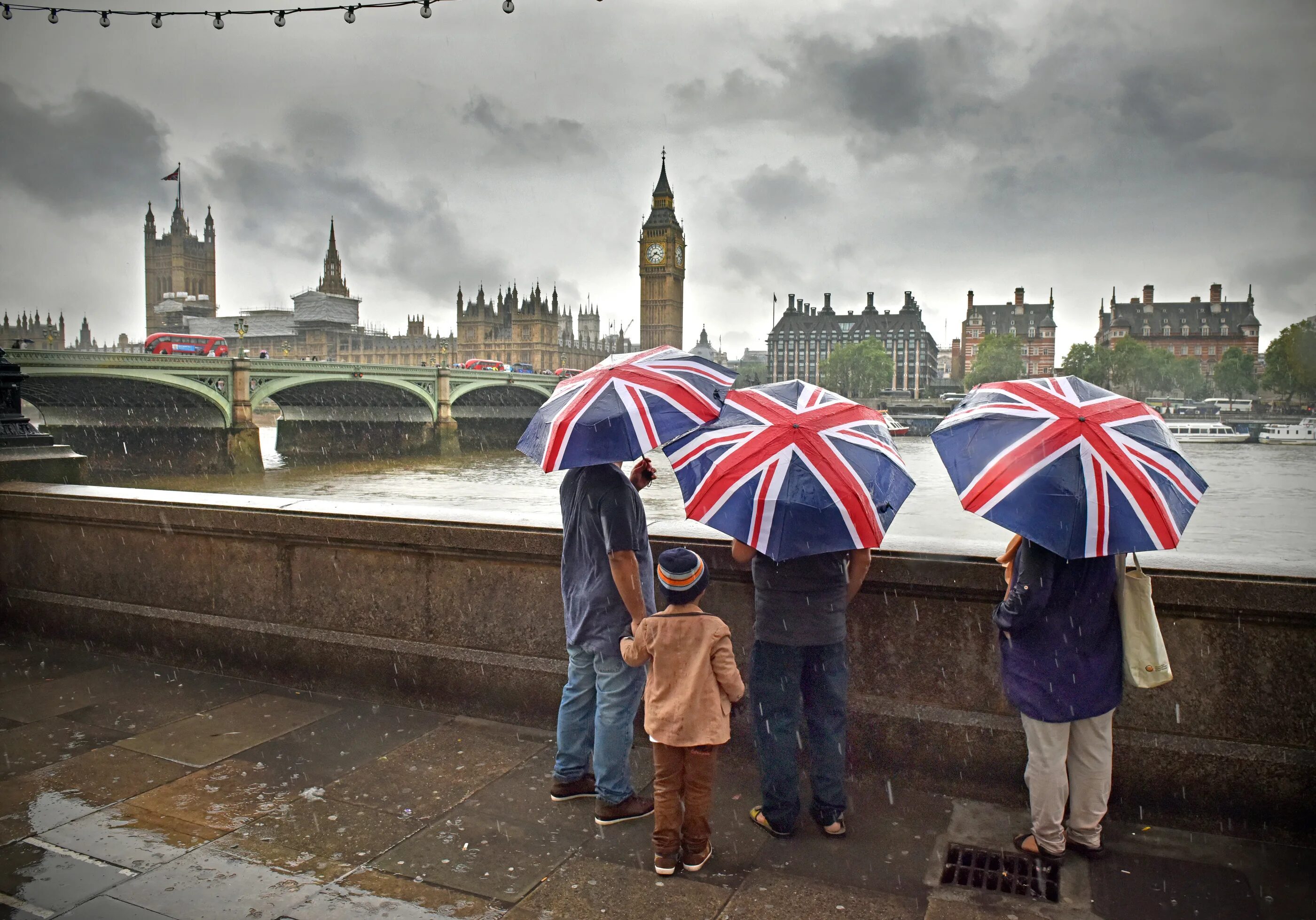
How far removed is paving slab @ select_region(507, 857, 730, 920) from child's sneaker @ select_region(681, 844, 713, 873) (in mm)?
53

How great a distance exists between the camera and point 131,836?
10.2ft

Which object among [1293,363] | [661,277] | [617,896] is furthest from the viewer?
[661,277]

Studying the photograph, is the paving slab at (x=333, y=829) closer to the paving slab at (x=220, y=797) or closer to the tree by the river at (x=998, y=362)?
the paving slab at (x=220, y=797)

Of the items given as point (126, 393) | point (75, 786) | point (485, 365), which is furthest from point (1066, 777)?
point (485, 365)

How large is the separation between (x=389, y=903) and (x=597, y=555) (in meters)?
1.18

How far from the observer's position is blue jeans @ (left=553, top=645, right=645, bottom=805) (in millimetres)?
3234

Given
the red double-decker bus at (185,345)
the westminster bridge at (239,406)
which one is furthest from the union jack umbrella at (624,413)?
the red double-decker bus at (185,345)

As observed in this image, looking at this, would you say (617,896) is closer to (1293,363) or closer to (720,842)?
(720,842)

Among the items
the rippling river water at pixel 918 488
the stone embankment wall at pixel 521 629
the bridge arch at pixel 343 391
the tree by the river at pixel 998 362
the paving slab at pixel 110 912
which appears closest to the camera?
the paving slab at pixel 110 912

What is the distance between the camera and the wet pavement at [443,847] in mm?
2676

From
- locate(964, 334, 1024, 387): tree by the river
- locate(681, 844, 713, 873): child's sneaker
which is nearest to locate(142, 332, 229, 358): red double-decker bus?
locate(964, 334, 1024, 387): tree by the river

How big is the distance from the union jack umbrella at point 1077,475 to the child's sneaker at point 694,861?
4.29ft

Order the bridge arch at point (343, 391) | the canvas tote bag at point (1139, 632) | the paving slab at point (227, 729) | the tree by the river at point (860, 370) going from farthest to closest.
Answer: the tree by the river at point (860, 370) → the bridge arch at point (343, 391) → the paving slab at point (227, 729) → the canvas tote bag at point (1139, 632)

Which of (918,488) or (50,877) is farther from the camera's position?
(918,488)
